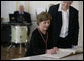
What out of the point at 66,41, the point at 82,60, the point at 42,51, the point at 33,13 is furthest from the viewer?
the point at 33,13

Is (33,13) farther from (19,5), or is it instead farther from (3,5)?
(3,5)

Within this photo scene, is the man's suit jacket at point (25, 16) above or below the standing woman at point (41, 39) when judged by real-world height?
above

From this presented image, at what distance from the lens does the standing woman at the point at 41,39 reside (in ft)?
7.60

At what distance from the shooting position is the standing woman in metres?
2.32

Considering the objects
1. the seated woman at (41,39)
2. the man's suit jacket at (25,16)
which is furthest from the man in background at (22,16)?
the seated woman at (41,39)

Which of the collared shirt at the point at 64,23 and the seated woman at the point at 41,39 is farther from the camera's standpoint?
the collared shirt at the point at 64,23

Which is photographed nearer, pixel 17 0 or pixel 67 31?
pixel 67 31

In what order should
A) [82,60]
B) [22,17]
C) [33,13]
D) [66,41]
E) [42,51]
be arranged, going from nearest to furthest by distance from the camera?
[82,60] < [42,51] < [66,41] < [22,17] < [33,13]

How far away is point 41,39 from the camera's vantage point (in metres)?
2.44

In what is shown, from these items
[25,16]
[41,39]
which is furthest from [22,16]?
[41,39]

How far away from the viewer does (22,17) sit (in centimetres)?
795

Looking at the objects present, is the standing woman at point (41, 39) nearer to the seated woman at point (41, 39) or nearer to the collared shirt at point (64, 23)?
the seated woman at point (41, 39)

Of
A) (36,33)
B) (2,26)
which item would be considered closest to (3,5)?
(2,26)

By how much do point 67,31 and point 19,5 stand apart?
234 inches
